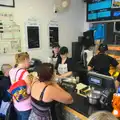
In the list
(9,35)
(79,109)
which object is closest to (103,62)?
(79,109)

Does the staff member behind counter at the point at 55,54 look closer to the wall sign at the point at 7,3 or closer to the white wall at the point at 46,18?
the white wall at the point at 46,18

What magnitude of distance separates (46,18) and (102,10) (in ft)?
4.36

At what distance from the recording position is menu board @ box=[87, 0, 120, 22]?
365cm

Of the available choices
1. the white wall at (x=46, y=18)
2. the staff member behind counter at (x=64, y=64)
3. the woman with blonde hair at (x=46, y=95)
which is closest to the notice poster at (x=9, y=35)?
the white wall at (x=46, y=18)

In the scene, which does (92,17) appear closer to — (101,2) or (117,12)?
(101,2)

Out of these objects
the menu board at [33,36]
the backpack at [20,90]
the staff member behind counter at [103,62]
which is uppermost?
the menu board at [33,36]

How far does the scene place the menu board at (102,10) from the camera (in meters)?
3.65

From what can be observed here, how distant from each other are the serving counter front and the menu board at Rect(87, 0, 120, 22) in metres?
2.65

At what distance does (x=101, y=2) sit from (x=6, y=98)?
295 cm

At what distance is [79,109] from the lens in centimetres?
144

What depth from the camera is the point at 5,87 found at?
234 cm

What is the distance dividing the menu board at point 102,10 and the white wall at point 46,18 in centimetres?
22

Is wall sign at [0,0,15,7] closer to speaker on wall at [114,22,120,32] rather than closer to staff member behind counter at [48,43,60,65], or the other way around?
staff member behind counter at [48,43,60,65]

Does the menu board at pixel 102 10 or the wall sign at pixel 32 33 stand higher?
the menu board at pixel 102 10
